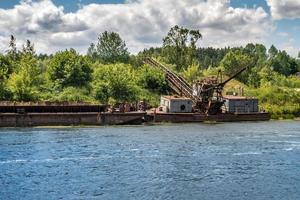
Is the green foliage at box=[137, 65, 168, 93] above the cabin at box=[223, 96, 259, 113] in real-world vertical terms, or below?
above

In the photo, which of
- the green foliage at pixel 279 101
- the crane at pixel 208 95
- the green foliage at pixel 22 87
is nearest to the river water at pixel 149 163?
the crane at pixel 208 95

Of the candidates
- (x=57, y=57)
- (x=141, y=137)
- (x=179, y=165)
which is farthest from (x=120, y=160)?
(x=57, y=57)

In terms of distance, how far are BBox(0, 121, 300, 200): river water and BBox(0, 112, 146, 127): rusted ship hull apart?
5312mm

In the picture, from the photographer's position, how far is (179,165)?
53.1m

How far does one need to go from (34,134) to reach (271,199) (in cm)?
4448

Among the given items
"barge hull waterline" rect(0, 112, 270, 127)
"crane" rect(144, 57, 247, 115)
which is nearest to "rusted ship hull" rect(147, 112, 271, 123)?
"barge hull waterline" rect(0, 112, 270, 127)

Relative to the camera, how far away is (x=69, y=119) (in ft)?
287

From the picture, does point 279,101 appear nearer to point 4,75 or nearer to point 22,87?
point 22,87

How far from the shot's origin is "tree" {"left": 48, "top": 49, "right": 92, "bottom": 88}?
114000 millimetres

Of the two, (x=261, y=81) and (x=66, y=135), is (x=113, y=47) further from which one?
(x=66, y=135)

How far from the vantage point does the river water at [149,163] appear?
42.4m

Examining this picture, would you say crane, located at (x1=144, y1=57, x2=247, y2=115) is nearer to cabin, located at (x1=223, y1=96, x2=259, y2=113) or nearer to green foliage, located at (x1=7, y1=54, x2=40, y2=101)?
cabin, located at (x1=223, y1=96, x2=259, y2=113)

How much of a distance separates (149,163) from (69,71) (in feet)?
211

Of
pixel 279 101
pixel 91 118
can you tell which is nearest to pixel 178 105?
pixel 91 118
